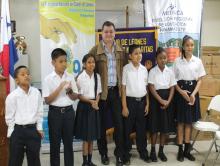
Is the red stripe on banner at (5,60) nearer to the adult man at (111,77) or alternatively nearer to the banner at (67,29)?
the banner at (67,29)

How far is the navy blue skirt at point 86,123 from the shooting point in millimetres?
3457

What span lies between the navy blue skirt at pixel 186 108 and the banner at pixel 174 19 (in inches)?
37.7

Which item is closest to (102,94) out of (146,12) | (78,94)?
(78,94)

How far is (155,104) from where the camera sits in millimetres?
3814

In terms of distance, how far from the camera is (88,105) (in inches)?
136

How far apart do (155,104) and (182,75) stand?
19.1 inches

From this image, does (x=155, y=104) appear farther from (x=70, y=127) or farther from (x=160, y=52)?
(x=70, y=127)

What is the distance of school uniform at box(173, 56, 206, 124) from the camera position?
384 centimetres

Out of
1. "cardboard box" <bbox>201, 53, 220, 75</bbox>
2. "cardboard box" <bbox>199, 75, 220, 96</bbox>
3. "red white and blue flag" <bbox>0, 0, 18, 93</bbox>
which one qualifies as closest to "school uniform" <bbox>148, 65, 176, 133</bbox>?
"cardboard box" <bbox>199, 75, 220, 96</bbox>

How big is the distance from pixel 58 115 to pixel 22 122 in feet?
1.32

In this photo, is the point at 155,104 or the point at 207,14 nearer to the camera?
the point at 155,104

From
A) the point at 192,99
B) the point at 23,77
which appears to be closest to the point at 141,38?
the point at 192,99

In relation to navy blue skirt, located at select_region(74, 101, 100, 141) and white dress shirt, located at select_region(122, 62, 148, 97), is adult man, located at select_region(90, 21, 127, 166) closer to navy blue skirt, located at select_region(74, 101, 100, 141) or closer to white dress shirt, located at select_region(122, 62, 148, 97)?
white dress shirt, located at select_region(122, 62, 148, 97)

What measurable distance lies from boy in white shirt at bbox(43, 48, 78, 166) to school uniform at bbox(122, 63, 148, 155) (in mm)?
718
